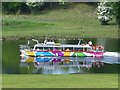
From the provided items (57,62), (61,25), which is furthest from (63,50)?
(61,25)

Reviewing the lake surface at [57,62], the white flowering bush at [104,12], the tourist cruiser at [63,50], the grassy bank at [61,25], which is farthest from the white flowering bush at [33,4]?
the tourist cruiser at [63,50]

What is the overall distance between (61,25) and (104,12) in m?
6.44

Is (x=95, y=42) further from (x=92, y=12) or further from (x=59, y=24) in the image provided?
(x=92, y=12)

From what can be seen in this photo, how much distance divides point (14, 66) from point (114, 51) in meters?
11.7

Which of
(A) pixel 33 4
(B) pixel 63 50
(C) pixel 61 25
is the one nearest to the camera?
(B) pixel 63 50

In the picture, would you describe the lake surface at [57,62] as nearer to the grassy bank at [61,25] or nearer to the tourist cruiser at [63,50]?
the tourist cruiser at [63,50]

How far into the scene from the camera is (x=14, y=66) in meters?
28.9

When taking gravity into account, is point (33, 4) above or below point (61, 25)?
above

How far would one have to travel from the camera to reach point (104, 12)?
181ft

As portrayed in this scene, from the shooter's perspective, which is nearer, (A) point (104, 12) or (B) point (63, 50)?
(B) point (63, 50)

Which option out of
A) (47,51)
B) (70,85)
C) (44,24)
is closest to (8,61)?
(47,51)

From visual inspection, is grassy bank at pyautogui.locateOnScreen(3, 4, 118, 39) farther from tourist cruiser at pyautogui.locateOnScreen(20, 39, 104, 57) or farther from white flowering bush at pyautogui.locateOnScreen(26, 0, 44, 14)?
tourist cruiser at pyautogui.locateOnScreen(20, 39, 104, 57)

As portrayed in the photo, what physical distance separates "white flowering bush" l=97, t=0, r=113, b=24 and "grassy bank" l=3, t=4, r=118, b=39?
0.80 metres

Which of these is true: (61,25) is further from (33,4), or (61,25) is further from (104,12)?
(33,4)
